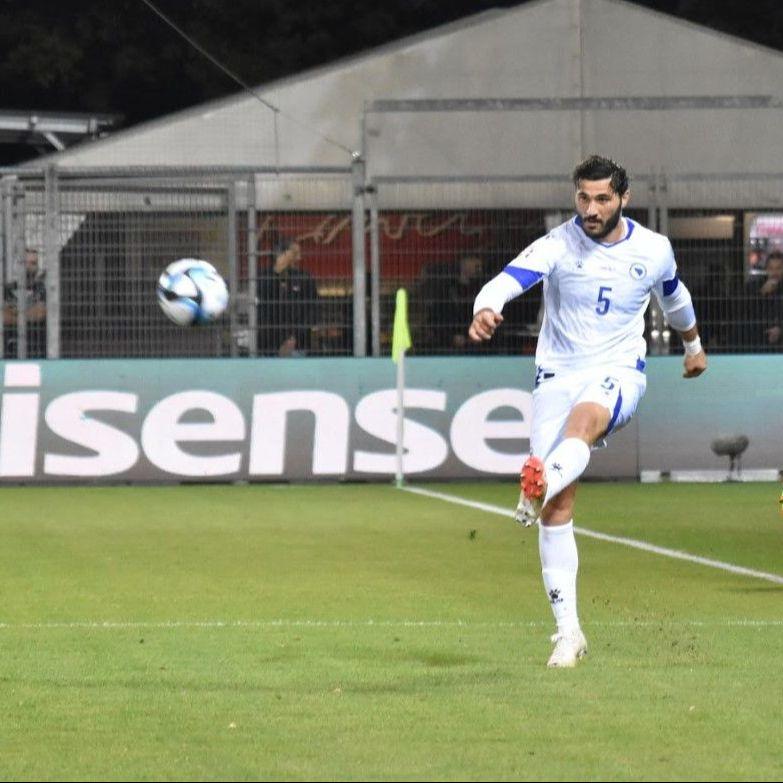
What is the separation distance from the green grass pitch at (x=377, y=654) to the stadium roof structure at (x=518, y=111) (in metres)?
10.3

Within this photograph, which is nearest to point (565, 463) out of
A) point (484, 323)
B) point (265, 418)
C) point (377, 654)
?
point (484, 323)

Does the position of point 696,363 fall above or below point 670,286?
below

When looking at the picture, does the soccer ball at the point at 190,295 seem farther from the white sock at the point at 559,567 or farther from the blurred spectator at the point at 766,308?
the white sock at the point at 559,567

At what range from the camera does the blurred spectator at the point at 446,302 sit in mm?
21766

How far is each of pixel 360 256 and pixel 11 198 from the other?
3468 millimetres

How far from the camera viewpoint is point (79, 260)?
70.1 ft

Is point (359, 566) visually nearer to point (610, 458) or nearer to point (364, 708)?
point (364, 708)

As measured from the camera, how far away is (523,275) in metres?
8.85

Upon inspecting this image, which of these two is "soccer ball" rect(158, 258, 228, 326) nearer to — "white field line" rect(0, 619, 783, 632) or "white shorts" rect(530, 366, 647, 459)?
"white field line" rect(0, 619, 783, 632)

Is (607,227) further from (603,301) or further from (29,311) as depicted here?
(29,311)

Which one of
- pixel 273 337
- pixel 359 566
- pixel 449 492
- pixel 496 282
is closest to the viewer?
pixel 496 282

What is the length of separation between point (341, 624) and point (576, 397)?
185cm

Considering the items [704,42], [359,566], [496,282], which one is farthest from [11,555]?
[704,42]

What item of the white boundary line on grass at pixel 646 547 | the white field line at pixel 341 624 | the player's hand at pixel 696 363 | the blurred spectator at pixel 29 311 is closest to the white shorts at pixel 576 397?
the player's hand at pixel 696 363
